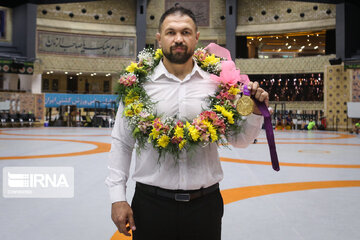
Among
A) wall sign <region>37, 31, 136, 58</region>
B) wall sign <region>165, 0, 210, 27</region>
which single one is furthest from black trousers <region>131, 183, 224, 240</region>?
wall sign <region>165, 0, 210, 27</region>

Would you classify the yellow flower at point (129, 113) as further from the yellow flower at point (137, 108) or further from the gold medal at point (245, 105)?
the gold medal at point (245, 105)

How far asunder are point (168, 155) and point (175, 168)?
0.23 ft

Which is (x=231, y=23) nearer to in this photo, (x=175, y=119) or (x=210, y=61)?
(x=210, y=61)

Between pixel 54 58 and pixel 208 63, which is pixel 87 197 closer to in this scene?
pixel 208 63

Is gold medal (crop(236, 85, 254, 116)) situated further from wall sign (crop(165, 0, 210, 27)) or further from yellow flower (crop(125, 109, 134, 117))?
wall sign (crop(165, 0, 210, 27))

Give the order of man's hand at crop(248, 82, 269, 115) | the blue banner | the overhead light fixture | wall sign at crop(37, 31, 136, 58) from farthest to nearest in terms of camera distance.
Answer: wall sign at crop(37, 31, 136, 58)
the blue banner
the overhead light fixture
man's hand at crop(248, 82, 269, 115)

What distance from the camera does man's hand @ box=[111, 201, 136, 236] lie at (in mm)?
1464

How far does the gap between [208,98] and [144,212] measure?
61 centimetres

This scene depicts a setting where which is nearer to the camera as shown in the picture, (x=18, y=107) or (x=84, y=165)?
(x=84, y=165)

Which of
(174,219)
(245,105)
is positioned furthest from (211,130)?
(174,219)

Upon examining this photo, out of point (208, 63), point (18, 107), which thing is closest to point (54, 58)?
point (18, 107)

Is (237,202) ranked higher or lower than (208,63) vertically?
lower

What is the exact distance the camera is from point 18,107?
20.8 meters

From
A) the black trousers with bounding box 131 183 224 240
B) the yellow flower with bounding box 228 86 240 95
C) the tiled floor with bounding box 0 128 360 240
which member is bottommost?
the tiled floor with bounding box 0 128 360 240
